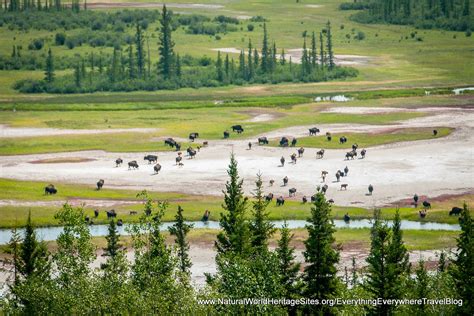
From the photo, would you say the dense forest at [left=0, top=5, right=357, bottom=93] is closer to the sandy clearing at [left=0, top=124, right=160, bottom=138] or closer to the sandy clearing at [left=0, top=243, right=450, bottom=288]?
the sandy clearing at [left=0, top=124, right=160, bottom=138]

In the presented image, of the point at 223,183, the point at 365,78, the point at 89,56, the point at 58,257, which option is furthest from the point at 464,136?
the point at 89,56

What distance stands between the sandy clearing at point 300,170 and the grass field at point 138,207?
82.5 inches

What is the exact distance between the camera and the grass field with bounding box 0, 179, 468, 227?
3027 inches

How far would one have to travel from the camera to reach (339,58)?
568 feet

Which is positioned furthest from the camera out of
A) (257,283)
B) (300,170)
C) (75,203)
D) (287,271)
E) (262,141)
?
(262,141)

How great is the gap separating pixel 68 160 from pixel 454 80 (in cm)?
6765

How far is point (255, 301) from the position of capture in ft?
152

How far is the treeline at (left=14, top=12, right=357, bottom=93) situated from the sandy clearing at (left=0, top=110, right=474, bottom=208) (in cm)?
4709

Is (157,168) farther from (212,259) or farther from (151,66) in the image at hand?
(151,66)

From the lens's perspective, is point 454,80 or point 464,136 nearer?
point 464,136

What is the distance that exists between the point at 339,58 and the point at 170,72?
29.7 meters

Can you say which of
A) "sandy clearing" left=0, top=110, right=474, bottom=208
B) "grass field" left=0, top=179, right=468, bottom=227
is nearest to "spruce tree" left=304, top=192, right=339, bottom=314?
"grass field" left=0, top=179, right=468, bottom=227

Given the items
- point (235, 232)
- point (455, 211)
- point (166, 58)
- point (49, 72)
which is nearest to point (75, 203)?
point (455, 211)

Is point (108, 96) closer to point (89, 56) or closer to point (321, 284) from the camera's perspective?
point (89, 56)
